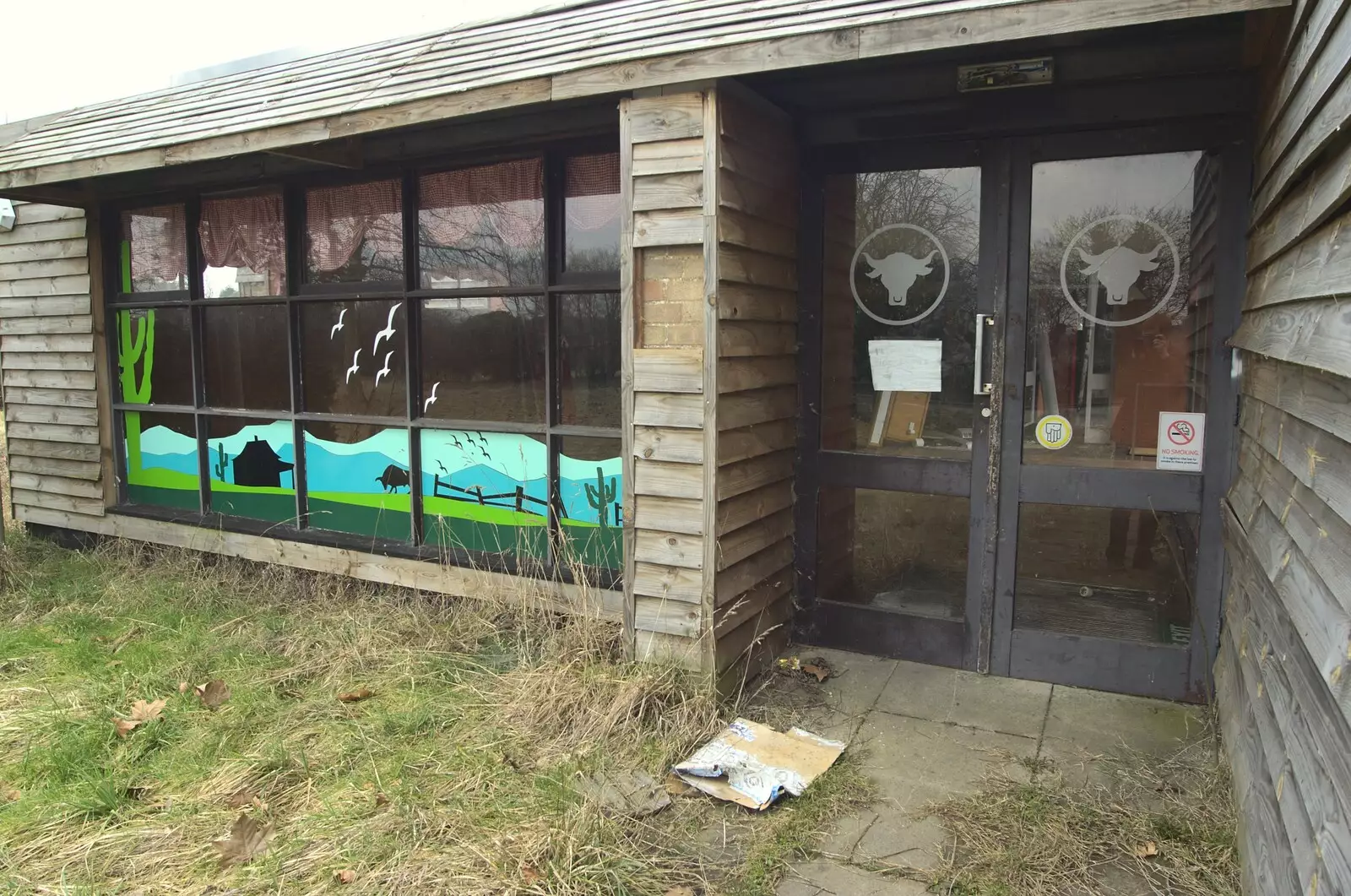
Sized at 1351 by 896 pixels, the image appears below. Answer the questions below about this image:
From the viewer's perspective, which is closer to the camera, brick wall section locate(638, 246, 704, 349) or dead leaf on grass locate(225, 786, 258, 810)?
dead leaf on grass locate(225, 786, 258, 810)

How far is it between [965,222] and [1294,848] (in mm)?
2830

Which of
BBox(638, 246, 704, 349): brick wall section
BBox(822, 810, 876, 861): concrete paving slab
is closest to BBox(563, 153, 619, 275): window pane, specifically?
BBox(638, 246, 704, 349): brick wall section

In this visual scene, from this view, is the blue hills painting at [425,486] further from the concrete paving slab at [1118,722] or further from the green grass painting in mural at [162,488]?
the concrete paving slab at [1118,722]

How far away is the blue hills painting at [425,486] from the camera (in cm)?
468

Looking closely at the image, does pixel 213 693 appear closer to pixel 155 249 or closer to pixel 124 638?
pixel 124 638

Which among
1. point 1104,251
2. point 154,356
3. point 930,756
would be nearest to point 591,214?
point 1104,251

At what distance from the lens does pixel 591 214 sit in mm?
4570

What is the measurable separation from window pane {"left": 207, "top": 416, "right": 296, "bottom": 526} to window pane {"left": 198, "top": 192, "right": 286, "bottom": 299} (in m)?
0.88

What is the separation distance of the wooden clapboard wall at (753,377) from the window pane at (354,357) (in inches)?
91.1

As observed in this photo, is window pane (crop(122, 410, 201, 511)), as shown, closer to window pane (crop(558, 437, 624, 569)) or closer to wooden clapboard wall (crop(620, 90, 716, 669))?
window pane (crop(558, 437, 624, 569))

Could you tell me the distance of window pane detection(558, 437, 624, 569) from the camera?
4.59 metres

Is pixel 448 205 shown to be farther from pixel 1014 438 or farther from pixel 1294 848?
pixel 1294 848

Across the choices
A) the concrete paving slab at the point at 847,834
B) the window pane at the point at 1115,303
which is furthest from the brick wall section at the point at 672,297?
the concrete paving slab at the point at 847,834

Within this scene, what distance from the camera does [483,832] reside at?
9.27 feet
